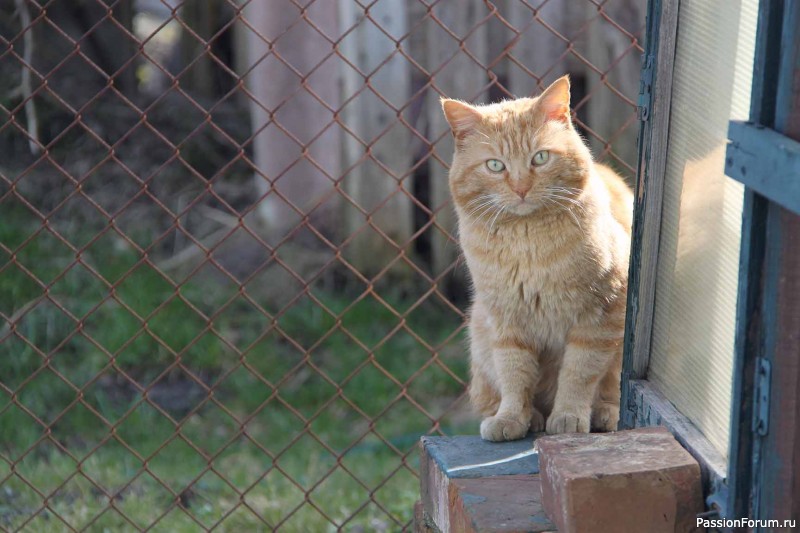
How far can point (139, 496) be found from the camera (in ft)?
11.3

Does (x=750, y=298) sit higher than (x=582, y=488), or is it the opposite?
(x=750, y=298)

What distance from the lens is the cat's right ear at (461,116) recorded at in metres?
2.62

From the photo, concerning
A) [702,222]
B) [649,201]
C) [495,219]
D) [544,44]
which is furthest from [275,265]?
[702,222]

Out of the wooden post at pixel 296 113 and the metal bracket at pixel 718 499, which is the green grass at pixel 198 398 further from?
the metal bracket at pixel 718 499

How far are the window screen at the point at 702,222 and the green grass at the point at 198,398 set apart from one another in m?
1.51

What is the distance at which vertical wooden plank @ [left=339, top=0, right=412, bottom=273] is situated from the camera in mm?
4797

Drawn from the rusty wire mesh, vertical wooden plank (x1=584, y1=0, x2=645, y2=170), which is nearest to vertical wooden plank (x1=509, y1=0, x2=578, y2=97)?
the rusty wire mesh

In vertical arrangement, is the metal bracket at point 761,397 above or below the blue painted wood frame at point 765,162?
below

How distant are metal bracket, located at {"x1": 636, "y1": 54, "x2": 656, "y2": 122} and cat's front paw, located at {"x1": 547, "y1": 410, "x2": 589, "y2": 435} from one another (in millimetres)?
755

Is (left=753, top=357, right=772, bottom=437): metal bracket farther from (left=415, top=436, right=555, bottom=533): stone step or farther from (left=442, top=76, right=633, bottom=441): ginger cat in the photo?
(left=442, top=76, right=633, bottom=441): ginger cat

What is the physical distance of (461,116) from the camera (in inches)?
104

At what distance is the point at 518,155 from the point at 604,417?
2.37ft

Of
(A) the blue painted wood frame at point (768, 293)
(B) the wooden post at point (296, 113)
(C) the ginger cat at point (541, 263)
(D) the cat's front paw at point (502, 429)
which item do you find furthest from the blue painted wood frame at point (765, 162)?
(B) the wooden post at point (296, 113)

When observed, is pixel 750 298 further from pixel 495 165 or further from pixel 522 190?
pixel 495 165
